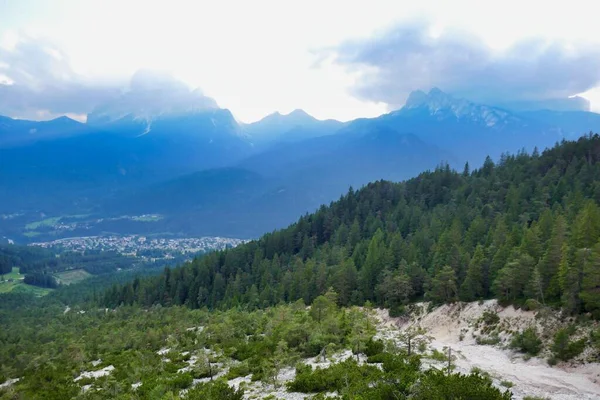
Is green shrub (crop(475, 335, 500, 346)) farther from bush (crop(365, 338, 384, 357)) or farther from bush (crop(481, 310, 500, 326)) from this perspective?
bush (crop(365, 338, 384, 357))

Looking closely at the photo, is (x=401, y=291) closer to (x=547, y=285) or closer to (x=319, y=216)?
(x=547, y=285)

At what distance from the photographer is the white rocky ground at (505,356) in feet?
84.8

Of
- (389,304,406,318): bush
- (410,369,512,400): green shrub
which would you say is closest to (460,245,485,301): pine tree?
(389,304,406,318): bush

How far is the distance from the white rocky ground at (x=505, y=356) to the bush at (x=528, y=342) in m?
0.86

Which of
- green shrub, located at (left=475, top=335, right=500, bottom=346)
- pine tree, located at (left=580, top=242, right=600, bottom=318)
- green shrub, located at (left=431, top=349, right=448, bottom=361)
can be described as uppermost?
pine tree, located at (left=580, top=242, right=600, bottom=318)

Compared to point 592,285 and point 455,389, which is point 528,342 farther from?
point 455,389

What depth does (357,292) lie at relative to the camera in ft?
224

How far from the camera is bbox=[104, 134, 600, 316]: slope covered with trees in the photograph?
4611 centimetres

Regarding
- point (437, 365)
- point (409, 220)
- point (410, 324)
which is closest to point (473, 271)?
point (410, 324)

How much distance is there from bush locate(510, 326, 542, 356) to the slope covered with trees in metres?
5.31

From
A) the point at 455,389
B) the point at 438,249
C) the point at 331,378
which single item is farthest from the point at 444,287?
the point at 455,389

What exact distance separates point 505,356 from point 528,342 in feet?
8.25

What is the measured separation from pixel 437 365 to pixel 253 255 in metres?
96.0

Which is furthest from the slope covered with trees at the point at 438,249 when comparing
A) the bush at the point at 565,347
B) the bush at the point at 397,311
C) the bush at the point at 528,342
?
the bush at the point at 565,347
